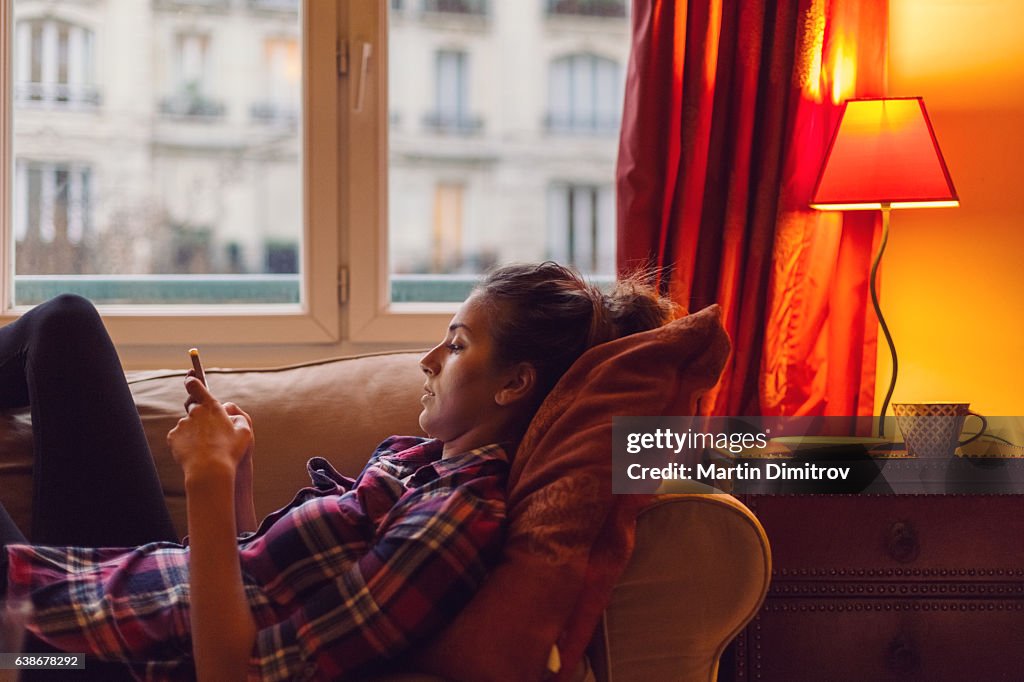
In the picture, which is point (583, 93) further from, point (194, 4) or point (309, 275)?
point (194, 4)

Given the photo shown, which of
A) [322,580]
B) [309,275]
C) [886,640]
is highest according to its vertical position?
[309,275]

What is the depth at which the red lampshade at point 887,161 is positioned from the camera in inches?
78.1

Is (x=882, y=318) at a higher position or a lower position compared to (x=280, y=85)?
lower

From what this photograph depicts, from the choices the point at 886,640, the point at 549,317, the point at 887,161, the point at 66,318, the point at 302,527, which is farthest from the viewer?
the point at 887,161

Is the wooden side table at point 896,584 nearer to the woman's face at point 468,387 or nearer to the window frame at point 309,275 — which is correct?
the woman's face at point 468,387

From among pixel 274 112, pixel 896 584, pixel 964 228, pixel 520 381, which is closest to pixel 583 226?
pixel 274 112

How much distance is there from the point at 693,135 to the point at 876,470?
0.84 m

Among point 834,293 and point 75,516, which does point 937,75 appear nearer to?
point 834,293

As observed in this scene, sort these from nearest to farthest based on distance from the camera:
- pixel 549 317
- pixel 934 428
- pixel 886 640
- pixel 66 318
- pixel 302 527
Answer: pixel 302 527 < pixel 549 317 < pixel 66 318 < pixel 886 640 < pixel 934 428

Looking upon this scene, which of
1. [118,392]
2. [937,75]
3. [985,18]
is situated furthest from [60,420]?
[985,18]

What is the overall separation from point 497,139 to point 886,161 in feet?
3.03

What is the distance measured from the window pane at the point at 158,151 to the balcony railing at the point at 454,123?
32cm

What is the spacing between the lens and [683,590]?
120cm

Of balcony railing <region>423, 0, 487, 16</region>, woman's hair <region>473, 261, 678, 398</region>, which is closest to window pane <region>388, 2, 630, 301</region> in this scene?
balcony railing <region>423, 0, 487, 16</region>
